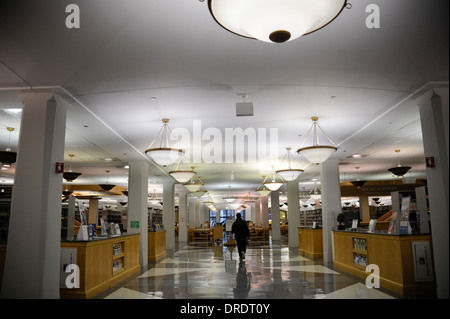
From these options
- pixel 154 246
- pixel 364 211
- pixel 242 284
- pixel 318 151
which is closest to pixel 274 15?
pixel 318 151

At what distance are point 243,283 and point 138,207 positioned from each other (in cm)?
526

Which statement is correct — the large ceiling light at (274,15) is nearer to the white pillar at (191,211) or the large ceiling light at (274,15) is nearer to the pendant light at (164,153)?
the pendant light at (164,153)

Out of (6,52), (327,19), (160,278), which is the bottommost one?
(160,278)

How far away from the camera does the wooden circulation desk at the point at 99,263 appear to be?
645cm

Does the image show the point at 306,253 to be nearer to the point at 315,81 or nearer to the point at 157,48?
the point at 315,81

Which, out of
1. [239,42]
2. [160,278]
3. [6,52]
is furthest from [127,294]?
[239,42]

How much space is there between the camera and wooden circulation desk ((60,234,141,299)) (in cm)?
645

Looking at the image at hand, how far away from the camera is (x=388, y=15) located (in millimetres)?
3867

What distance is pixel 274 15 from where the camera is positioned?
9.50 ft

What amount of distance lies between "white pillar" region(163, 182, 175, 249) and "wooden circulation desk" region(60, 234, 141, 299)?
761cm

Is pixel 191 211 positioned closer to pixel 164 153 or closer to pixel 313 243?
pixel 313 243

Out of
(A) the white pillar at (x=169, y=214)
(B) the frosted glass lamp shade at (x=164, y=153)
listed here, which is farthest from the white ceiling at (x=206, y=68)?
(A) the white pillar at (x=169, y=214)

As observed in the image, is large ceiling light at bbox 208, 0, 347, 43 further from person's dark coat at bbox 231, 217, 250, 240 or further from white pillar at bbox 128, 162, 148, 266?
person's dark coat at bbox 231, 217, 250, 240
